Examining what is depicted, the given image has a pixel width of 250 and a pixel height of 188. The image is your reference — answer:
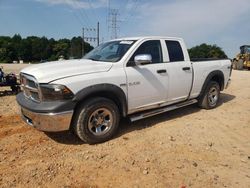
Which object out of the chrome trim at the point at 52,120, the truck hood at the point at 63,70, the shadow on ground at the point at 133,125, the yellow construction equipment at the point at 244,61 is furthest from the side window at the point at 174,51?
the yellow construction equipment at the point at 244,61

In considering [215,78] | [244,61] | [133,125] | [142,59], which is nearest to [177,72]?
[142,59]

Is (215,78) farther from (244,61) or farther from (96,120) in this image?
(244,61)

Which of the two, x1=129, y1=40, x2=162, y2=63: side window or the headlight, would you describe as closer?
the headlight

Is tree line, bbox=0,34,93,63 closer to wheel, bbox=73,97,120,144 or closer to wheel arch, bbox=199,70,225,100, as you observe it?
wheel arch, bbox=199,70,225,100

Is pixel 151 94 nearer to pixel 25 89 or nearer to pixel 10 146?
pixel 25 89

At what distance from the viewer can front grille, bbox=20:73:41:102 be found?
4.43 metres

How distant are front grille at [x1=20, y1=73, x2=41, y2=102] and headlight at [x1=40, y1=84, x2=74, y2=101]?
0.19 metres

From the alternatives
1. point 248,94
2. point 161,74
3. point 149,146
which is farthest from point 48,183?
point 248,94

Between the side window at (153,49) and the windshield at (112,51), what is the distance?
24cm

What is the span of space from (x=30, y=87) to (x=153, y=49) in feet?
8.68

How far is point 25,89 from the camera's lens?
16.1 feet

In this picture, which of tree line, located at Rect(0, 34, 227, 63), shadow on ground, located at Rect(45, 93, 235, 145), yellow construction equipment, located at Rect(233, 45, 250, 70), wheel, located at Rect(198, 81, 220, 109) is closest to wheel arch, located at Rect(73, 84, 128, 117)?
shadow on ground, located at Rect(45, 93, 235, 145)

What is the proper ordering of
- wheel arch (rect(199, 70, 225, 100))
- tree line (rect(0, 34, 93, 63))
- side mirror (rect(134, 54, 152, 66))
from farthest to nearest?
tree line (rect(0, 34, 93, 63)) < wheel arch (rect(199, 70, 225, 100)) < side mirror (rect(134, 54, 152, 66))

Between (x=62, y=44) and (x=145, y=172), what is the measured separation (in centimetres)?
8420
